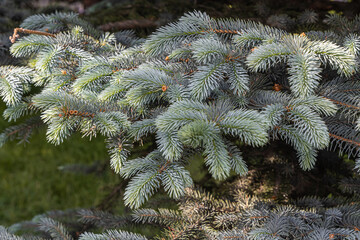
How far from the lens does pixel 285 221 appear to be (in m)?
1.10

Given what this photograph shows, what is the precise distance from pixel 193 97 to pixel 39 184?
12.1ft

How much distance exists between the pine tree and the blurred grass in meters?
2.54

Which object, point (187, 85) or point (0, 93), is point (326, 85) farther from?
point (0, 93)

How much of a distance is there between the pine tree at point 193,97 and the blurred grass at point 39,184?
8.33 ft

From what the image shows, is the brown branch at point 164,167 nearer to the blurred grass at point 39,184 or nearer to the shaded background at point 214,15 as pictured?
the shaded background at point 214,15

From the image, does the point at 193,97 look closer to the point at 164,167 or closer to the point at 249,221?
the point at 164,167

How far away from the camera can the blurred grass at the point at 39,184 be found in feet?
12.4

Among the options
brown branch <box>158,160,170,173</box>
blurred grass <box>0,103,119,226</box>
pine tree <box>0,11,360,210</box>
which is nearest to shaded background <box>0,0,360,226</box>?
pine tree <box>0,11,360,210</box>

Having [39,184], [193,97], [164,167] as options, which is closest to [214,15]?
[193,97]

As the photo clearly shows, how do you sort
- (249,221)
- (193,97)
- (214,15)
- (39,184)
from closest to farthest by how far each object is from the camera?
1. (193,97)
2. (249,221)
3. (214,15)
4. (39,184)

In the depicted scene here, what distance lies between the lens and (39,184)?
13.4ft

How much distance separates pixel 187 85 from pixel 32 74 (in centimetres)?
63

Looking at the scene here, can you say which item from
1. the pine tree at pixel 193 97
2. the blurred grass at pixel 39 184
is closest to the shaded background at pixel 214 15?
the pine tree at pixel 193 97

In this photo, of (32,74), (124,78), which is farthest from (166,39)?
(32,74)
